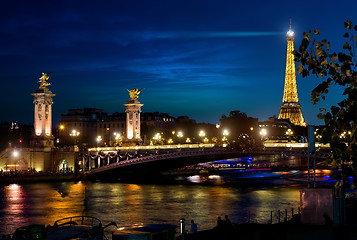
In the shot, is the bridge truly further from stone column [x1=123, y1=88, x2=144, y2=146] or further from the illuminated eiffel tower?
the illuminated eiffel tower

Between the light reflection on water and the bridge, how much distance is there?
13.1ft

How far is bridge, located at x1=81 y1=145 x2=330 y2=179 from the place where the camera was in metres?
60.5

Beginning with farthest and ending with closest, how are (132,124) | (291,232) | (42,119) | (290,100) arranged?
(290,100), (132,124), (42,119), (291,232)

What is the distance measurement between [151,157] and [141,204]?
70.1 ft

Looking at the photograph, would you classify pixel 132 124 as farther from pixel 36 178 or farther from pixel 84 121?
pixel 84 121

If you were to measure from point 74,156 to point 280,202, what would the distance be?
37.1 m

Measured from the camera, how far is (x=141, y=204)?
144 ft

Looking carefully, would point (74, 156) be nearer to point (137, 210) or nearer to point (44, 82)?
point (44, 82)

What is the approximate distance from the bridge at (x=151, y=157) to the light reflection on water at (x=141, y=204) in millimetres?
4001

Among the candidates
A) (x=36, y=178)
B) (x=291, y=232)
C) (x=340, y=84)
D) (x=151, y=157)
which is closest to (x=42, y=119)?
(x=36, y=178)

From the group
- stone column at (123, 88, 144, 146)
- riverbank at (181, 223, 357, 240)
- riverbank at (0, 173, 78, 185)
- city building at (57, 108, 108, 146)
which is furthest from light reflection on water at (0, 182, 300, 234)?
city building at (57, 108, 108, 146)

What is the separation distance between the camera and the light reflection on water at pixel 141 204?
3572 cm

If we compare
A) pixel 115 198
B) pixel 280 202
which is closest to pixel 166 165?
pixel 115 198

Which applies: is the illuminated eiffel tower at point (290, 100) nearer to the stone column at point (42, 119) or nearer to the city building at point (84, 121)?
Answer: the city building at point (84, 121)
